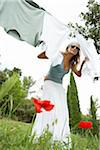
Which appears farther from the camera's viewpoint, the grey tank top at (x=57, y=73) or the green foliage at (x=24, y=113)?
the green foliage at (x=24, y=113)

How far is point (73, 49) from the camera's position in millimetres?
5668

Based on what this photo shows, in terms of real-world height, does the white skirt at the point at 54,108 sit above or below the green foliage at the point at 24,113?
below

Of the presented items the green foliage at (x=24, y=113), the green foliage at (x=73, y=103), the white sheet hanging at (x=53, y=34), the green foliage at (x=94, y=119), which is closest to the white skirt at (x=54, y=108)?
the white sheet hanging at (x=53, y=34)

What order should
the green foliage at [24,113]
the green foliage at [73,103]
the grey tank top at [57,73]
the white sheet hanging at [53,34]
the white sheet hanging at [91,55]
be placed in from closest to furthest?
the white sheet hanging at [53,34] → the white sheet hanging at [91,55] → the grey tank top at [57,73] → the green foliage at [73,103] → the green foliage at [24,113]

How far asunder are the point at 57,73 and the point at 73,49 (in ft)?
1.16

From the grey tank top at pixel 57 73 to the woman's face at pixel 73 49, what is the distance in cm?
19

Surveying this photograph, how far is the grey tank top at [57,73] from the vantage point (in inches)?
223

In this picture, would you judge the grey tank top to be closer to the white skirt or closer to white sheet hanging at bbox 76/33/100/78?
the white skirt

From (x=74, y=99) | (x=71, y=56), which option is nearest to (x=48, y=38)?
(x=71, y=56)

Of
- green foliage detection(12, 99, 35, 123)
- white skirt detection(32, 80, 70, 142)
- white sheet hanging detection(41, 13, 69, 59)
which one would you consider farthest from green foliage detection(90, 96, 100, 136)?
white sheet hanging detection(41, 13, 69, 59)

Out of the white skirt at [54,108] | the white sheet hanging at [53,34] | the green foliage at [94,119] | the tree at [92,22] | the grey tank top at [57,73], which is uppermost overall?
the tree at [92,22]

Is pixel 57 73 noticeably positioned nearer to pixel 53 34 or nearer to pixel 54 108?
pixel 54 108

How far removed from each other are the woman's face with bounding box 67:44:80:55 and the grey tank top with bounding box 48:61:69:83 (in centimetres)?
19

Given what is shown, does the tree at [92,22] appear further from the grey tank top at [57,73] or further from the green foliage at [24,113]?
the grey tank top at [57,73]
